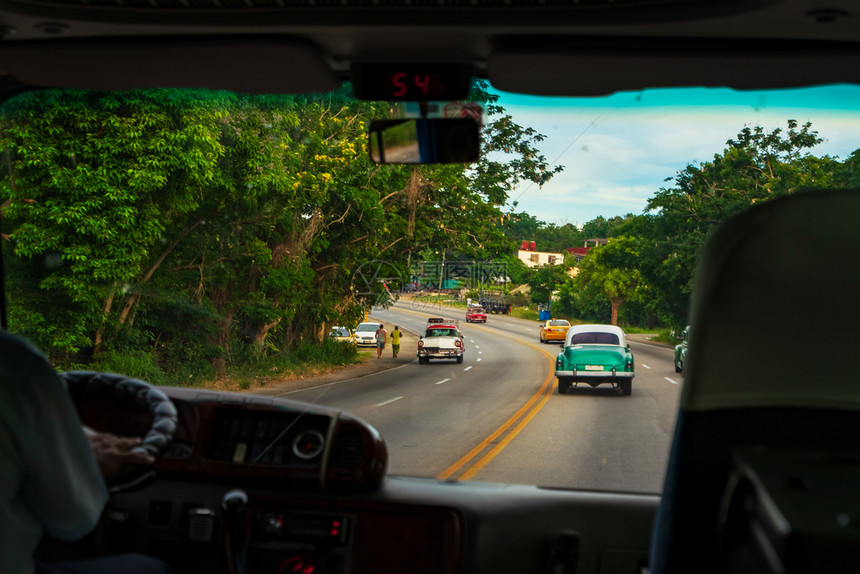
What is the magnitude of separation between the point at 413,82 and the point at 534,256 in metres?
1.92

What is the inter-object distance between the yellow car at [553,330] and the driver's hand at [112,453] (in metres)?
3.96

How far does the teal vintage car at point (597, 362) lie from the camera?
6.41m

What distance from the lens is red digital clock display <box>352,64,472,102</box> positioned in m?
3.15

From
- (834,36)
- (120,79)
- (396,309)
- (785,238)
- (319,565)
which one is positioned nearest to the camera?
(785,238)

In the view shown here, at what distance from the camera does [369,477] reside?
335cm

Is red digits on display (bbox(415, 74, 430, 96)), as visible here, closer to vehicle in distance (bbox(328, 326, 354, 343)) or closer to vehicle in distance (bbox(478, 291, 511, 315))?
vehicle in distance (bbox(478, 291, 511, 315))

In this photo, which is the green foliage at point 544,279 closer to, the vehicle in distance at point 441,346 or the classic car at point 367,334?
the classic car at point 367,334

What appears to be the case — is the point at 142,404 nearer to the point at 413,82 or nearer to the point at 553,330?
the point at 413,82

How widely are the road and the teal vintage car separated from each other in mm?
165

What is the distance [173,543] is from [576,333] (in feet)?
10.6

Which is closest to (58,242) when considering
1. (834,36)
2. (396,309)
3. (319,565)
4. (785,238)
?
(396,309)

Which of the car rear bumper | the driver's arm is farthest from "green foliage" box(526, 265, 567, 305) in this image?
the driver's arm

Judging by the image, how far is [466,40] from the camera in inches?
119

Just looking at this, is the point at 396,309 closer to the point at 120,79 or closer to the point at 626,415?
the point at 120,79
